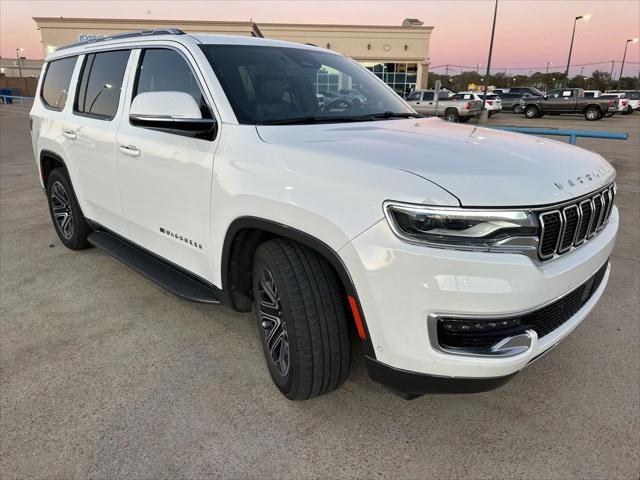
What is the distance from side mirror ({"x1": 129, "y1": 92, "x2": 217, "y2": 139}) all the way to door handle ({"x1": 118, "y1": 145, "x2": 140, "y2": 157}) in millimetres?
539

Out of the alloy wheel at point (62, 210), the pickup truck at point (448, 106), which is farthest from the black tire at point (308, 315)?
the pickup truck at point (448, 106)

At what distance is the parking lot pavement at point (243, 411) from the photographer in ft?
7.23

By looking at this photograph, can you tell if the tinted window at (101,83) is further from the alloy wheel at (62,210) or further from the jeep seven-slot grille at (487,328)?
the jeep seven-slot grille at (487,328)

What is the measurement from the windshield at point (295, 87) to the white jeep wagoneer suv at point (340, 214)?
1 centimetres

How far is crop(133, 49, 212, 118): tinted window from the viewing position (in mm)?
2854

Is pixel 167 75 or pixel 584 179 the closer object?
pixel 584 179

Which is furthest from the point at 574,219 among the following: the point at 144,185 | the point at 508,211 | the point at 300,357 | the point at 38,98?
the point at 38,98

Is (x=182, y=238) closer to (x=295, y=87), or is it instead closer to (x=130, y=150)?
(x=130, y=150)

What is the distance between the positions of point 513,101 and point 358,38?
16.6 metres

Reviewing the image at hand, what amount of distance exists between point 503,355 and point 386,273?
1.86 ft

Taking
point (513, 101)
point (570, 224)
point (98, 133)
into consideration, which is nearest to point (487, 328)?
point (570, 224)

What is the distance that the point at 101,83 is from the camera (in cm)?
381

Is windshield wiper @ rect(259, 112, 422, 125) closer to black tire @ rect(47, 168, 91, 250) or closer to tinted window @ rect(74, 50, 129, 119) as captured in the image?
tinted window @ rect(74, 50, 129, 119)

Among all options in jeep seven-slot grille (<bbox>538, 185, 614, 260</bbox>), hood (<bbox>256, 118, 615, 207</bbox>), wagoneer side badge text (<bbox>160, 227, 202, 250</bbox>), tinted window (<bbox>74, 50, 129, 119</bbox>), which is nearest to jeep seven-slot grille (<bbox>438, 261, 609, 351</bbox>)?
jeep seven-slot grille (<bbox>538, 185, 614, 260</bbox>)
